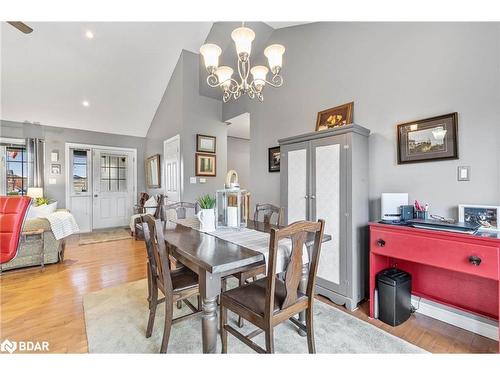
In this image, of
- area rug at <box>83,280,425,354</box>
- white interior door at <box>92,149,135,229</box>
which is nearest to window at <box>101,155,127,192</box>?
white interior door at <box>92,149,135,229</box>

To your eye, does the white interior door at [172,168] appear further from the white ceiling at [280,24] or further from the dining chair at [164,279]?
the dining chair at [164,279]

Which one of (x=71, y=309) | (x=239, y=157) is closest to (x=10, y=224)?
(x=71, y=309)

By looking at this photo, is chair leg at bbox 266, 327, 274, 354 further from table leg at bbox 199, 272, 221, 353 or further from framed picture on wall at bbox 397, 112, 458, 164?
framed picture on wall at bbox 397, 112, 458, 164

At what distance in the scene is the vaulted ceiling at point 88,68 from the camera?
11.9ft

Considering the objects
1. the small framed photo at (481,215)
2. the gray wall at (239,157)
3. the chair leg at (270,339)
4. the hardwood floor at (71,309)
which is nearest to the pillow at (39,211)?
the hardwood floor at (71,309)

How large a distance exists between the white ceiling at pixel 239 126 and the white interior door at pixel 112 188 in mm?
2818

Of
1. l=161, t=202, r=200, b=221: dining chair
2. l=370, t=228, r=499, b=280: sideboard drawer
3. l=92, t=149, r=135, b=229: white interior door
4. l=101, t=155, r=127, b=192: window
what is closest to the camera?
l=370, t=228, r=499, b=280: sideboard drawer

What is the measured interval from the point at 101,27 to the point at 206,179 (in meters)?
2.80

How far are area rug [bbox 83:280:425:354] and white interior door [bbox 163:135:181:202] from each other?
8.00 feet

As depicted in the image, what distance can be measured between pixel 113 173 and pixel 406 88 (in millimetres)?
6340

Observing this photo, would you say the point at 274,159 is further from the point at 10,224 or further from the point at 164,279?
the point at 10,224

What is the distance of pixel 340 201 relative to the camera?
224cm

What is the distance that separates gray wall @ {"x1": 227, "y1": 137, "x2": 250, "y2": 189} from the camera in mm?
6617
